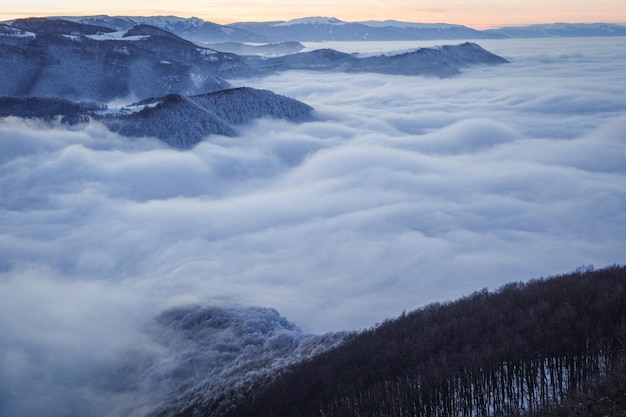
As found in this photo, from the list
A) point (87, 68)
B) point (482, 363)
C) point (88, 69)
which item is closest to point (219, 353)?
point (482, 363)

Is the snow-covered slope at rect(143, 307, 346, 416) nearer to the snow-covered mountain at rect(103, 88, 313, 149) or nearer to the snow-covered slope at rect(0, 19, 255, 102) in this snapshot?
the snow-covered mountain at rect(103, 88, 313, 149)

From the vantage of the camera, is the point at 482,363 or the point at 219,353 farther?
the point at 219,353

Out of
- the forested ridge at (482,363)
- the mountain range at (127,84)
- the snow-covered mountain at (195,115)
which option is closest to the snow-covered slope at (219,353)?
the forested ridge at (482,363)

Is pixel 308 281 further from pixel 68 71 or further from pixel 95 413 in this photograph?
pixel 68 71

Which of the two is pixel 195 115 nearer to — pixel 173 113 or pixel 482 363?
pixel 173 113

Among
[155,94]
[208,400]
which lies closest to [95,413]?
[208,400]

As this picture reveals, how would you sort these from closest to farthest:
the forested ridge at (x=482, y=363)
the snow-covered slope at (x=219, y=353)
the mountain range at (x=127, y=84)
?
1. the forested ridge at (x=482, y=363)
2. the snow-covered slope at (x=219, y=353)
3. the mountain range at (x=127, y=84)

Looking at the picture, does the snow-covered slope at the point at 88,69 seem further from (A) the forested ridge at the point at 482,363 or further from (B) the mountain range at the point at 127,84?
(A) the forested ridge at the point at 482,363
